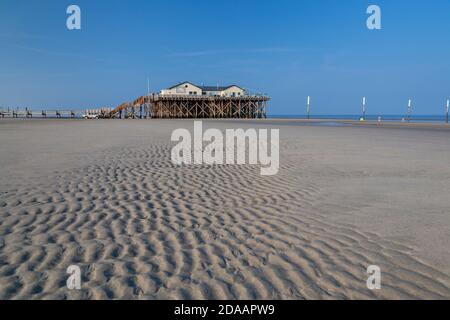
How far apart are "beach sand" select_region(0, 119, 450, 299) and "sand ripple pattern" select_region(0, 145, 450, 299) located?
2cm

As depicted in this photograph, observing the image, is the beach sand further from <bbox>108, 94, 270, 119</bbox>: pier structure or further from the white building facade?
the white building facade

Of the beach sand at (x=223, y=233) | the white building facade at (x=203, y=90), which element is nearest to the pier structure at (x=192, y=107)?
the white building facade at (x=203, y=90)

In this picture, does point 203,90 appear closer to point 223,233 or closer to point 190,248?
point 223,233

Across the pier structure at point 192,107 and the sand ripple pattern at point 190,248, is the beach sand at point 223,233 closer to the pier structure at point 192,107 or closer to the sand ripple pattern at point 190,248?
the sand ripple pattern at point 190,248

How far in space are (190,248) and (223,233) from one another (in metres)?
0.65

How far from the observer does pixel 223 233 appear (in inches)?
178

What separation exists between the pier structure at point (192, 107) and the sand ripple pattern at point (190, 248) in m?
56.6

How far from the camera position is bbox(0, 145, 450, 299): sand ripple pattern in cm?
312

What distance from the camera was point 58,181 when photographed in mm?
7348

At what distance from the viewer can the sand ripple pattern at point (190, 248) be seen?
312cm

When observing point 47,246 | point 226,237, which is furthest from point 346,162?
point 47,246

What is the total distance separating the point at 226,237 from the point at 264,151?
8.67 meters

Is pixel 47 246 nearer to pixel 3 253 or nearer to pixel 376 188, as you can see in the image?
pixel 3 253

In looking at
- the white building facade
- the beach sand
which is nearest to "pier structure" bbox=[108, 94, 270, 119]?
the white building facade
